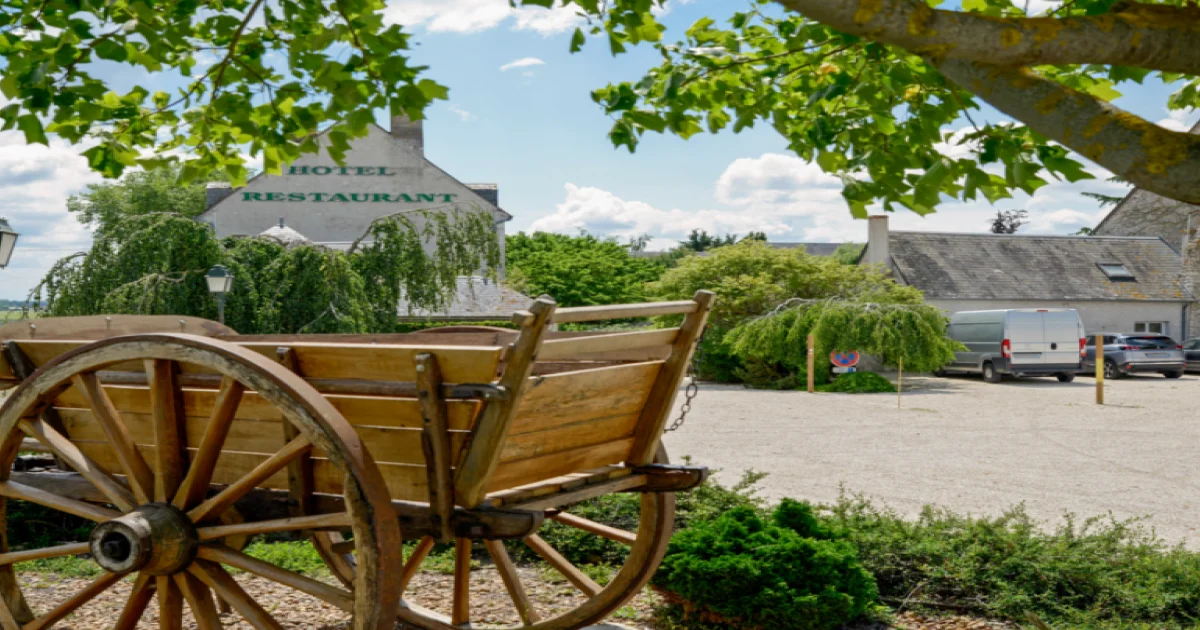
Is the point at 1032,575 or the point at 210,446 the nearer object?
the point at 210,446

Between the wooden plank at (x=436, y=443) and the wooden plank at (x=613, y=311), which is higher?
the wooden plank at (x=613, y=311)

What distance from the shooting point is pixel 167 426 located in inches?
130

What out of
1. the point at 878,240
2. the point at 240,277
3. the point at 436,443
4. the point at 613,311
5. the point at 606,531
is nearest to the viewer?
the point at 436,443

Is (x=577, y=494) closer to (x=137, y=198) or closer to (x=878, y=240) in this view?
(x=878, y=240)

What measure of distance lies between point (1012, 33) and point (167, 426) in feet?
8.69

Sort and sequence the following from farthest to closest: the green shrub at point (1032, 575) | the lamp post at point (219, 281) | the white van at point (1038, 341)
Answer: the white van at point (1038, 341) → the lamp post at point (219, 281) → the green shrub at point (1032, 575)

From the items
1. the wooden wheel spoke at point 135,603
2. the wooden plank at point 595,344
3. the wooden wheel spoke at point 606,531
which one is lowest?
the wooden wheel spoke at point 135,603

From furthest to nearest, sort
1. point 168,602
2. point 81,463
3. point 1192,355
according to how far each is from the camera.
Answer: point 1192,355 → point 81,463 → point 168,602

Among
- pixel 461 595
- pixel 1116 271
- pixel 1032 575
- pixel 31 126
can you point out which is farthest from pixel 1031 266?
pixel 31 126

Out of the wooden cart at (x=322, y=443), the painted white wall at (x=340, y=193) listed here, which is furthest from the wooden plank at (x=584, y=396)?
the painted white wall at (x=340, y=193)

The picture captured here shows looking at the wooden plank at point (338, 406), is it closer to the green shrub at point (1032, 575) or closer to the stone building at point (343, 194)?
the green shrub at point (1032, 575)

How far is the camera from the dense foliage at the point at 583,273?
45531mm

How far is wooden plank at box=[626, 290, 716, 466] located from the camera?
3553mm

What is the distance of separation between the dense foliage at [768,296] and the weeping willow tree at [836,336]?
0.03m
